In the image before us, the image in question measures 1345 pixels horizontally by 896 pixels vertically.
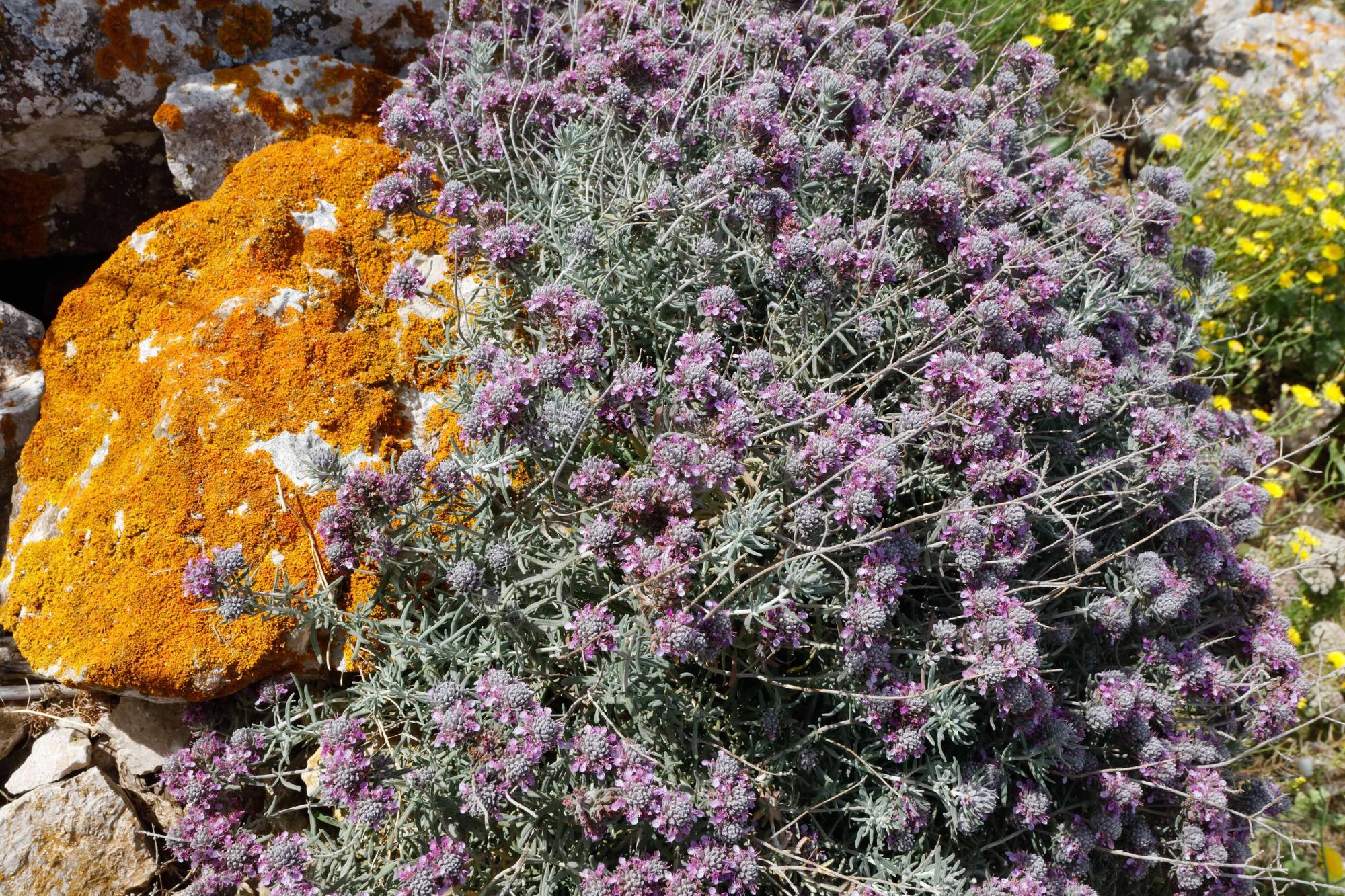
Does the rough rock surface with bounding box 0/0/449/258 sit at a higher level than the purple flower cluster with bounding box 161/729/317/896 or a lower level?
higher

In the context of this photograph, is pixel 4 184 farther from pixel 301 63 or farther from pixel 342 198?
pixel 342 198

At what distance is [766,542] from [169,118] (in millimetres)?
3575

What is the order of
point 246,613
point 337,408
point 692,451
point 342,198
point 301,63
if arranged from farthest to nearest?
point 301,63, point 342,198, point 337,408, point 246,613, point 692,451

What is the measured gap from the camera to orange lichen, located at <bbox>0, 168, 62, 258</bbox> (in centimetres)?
453

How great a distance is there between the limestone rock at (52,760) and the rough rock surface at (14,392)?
91 cm

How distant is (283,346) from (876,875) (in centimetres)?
301

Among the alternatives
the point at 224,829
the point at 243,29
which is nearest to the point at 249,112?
the point at 243,29

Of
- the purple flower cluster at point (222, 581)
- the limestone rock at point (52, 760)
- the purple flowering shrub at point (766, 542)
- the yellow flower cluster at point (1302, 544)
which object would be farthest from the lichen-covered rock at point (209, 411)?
the yellow flower cluster at point (1302, 544)

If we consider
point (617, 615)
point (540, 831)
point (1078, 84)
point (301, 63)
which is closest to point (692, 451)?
point (617, 615)

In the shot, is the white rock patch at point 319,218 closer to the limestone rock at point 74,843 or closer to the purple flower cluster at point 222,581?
the purple flower cluster at point 222,581

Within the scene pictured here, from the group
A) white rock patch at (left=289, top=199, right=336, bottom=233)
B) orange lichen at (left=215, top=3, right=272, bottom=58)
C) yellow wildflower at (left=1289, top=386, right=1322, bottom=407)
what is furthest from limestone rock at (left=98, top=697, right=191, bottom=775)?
yellow wildflower at (left=1289, top=386, right=1322, bottom=407)

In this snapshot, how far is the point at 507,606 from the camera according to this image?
9.49 ft

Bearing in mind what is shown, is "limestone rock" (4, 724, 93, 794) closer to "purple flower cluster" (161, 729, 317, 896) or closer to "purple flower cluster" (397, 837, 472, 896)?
"purple flower cluster" (161, 729, 317, 896)

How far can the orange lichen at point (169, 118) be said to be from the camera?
423 centimetres
